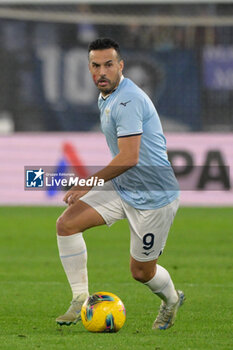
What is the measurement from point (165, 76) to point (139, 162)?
16637mm

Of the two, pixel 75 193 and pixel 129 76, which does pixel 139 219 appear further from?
pixel 129 76

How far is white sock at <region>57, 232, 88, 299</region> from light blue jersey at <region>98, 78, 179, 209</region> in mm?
486

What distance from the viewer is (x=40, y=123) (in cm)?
2336


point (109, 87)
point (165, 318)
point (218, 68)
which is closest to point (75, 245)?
point (165, 318)

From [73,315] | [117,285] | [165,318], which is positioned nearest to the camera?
[73,315]

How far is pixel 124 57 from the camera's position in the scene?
77.8 ft

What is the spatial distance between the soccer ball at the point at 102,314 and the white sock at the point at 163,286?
0.41 metres

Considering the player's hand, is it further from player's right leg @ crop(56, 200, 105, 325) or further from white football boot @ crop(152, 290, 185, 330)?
white football boot @ crop(152, 290, 185, 330)

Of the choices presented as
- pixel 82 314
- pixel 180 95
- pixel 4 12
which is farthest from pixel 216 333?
pixel 4 12

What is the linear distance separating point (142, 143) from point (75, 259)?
101cm

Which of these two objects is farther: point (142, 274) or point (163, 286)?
point (163, 286)

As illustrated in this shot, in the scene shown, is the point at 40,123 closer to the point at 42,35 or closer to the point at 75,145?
the point at 42,35


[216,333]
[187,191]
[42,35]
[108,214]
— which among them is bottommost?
[187,191]

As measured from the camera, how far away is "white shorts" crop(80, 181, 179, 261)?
280 inches
